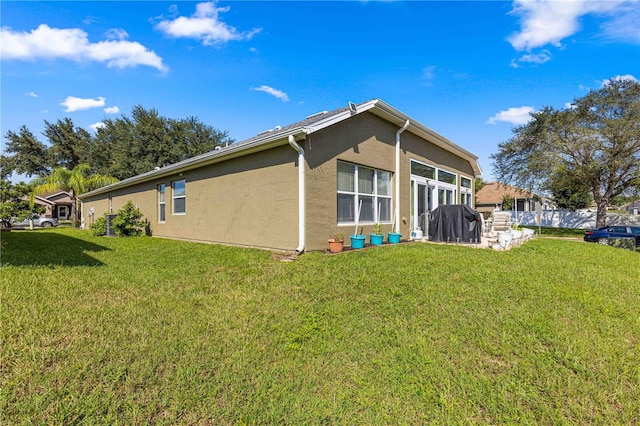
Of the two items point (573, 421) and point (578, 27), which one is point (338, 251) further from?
point (578, 27)

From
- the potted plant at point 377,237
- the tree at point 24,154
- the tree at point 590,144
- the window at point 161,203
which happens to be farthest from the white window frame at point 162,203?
the tree at point 24,154

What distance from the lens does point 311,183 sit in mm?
7281

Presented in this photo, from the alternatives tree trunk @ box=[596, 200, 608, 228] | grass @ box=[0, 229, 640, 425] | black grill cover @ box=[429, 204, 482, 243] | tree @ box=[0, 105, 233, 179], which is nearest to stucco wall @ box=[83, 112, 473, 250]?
black grill cover @ box=[429, 204, 482, 243]

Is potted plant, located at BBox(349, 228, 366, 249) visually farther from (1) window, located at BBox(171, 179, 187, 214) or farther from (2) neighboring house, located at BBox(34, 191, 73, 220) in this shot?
(2) neighboring house, located at BBox(34, 191, 73, 220)

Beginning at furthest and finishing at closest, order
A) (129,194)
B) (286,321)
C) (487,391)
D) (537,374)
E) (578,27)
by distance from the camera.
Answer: (129,194), (578,27), (286,321), (537,374), (487,391)

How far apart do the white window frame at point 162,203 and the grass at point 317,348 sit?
7.62 meters

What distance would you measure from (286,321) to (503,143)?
27.7 m

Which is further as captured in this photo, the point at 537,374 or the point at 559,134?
the point at 559,134

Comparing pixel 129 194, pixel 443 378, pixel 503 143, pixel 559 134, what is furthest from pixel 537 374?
pixel 503 143

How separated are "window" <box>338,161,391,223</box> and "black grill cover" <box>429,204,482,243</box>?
1499 mm

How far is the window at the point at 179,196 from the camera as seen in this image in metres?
11.5

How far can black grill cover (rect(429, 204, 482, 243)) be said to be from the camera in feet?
29.5

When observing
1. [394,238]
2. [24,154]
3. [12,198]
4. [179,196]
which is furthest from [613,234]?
[24,154]

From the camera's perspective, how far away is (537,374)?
2773 mm
